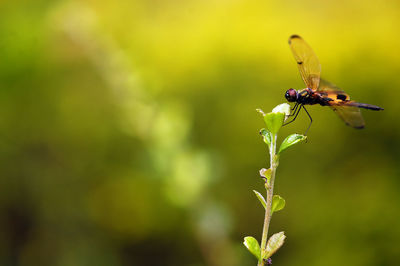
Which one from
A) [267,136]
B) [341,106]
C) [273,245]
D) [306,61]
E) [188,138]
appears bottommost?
[273,245]

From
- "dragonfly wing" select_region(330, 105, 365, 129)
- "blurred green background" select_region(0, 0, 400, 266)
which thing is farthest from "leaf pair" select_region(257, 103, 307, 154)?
"blurred green background" select_region(0, 0, 400, 266)

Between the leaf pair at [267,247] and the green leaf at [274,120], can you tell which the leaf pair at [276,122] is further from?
the leaf pair at [267,247]

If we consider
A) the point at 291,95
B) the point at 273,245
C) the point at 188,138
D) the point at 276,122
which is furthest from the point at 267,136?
the point at 188,138

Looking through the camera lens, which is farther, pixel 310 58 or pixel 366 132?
pixel 366 132

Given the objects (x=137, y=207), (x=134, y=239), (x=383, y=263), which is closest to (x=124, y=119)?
(x=137, y=207)

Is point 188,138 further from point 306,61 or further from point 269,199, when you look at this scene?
point 269,199

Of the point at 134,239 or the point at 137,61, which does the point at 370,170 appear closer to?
the point at 134,239

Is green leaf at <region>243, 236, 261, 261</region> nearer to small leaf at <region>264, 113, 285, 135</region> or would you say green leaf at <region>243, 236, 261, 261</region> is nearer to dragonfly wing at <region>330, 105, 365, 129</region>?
small leaf at <region>264, 113, 285, 135</region>

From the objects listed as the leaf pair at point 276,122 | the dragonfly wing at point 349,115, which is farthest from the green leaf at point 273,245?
the dragonfly wing at point 349,115
